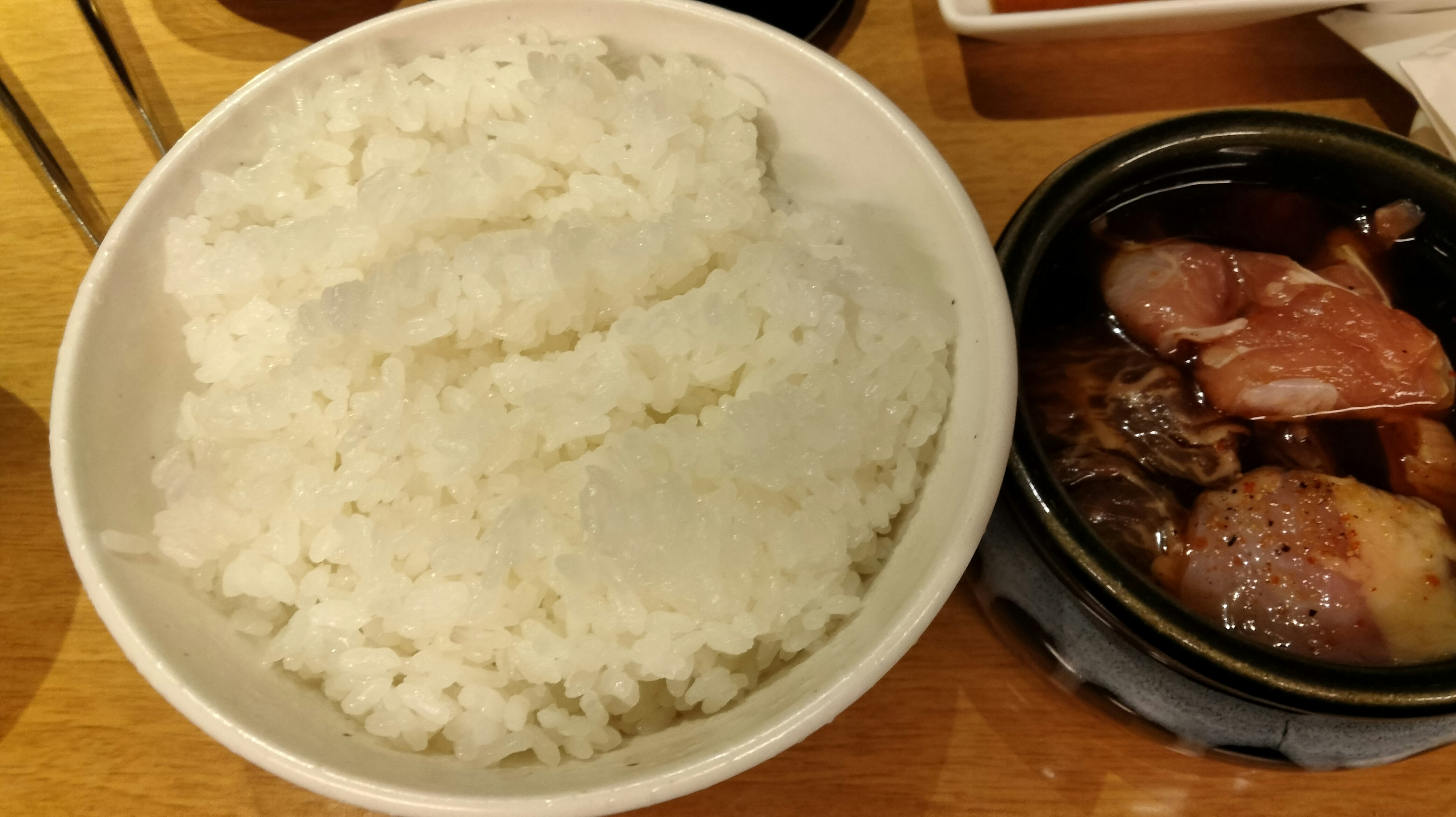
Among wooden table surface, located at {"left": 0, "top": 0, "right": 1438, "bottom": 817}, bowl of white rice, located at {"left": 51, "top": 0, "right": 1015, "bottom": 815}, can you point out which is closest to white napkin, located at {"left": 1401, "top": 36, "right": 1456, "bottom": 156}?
wooden table surface, located at {"left": 0, "top": 0, "right": 1438, "bottom": 817}

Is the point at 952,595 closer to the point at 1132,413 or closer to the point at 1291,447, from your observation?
the point at 1132,413

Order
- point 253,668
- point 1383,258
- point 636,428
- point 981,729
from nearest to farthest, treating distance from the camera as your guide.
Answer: point 253,668
point 636,428
point 981,729
point 1383,258

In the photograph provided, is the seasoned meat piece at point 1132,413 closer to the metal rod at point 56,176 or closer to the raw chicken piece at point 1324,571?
the raw chicken piece at point 1324,571

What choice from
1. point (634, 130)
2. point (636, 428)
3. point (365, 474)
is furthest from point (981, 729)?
point (634, 130)

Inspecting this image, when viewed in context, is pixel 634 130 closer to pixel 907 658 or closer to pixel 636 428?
pixel 636 428

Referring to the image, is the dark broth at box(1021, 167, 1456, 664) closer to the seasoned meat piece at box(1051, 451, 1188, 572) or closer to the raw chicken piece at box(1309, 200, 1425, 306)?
the raw chicken piece at box(1309, 200, 1425, 306)

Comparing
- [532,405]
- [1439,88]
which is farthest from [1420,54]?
[532,405]

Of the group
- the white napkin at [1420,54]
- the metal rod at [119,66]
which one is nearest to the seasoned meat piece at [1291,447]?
the white napkin at [1420,54]

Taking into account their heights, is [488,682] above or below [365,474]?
below
